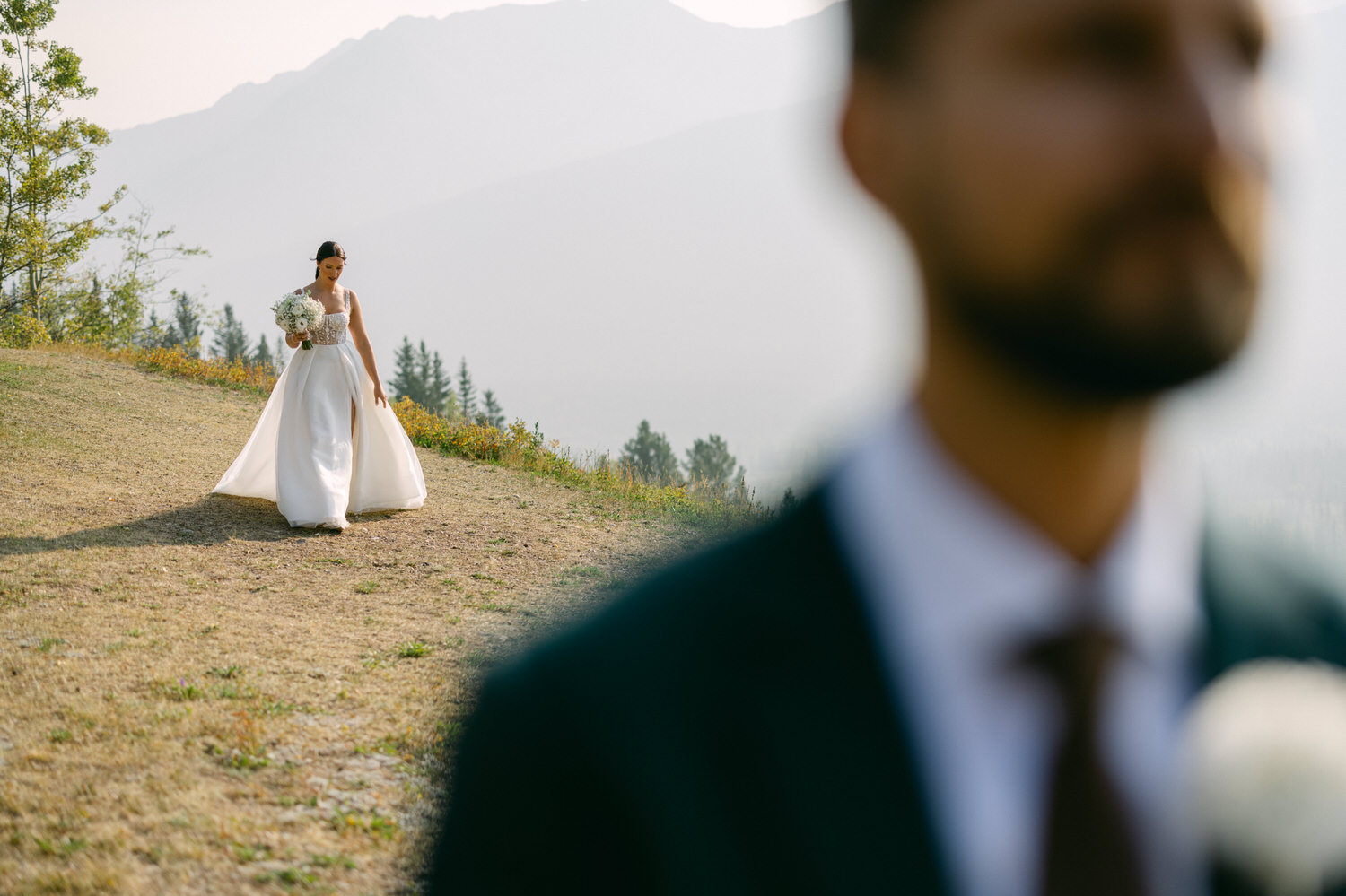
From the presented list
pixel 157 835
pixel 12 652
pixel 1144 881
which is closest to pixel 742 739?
pixel 1144 881

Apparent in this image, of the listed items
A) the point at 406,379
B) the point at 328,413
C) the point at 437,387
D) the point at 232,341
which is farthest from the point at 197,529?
the point at 232,341

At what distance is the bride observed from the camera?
899cm

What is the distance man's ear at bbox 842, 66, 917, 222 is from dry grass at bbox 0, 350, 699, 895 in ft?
11.4

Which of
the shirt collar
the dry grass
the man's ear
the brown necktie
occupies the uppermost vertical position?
the man's ear

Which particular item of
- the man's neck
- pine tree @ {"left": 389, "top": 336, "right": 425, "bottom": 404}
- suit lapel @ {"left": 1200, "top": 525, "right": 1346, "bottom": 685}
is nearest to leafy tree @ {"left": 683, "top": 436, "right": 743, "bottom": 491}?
pine tree @ {"left": 389, "top": 336, "right": 425, "bottom": 404}

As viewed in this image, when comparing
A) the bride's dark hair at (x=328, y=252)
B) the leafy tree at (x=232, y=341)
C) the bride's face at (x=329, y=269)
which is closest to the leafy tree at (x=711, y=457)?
the bride's face at (x=329, y=269)

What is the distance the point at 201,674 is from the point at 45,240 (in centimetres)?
2260

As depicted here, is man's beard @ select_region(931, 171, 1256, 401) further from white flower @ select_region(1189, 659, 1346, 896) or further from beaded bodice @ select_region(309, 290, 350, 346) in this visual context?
beaded bodice @ select_region(309, 290, 350, 346)

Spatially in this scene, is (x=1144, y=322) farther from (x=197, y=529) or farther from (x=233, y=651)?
(x=197, y=529)

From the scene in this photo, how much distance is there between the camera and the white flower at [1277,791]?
704 mm

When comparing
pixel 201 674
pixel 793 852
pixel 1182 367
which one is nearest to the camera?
pixel 1182 367

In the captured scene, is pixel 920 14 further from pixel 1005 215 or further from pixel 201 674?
pixel 201 674

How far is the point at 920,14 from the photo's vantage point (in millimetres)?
803

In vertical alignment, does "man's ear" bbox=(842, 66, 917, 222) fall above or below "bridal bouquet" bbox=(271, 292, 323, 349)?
below
